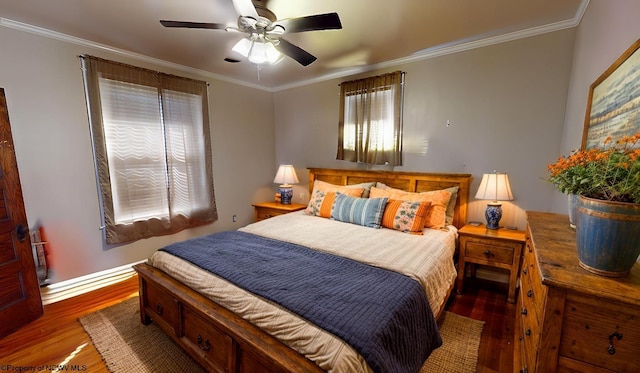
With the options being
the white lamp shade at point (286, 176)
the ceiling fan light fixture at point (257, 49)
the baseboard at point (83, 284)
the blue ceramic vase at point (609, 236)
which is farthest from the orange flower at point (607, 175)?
the baseboard at point (83, 284)

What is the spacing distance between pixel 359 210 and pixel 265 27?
1865 millimetres

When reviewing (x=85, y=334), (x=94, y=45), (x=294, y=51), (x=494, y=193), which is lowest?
(x=85, y=334)

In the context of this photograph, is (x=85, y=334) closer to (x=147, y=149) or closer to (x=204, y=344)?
(x=204, y=344)

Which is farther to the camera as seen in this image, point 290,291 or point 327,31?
point 327,31

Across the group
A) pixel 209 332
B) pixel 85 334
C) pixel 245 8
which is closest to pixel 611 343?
pixel 209 332

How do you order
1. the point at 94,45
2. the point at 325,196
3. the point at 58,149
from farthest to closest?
the point at 325,196
the point at 94,45
the point at 58,149

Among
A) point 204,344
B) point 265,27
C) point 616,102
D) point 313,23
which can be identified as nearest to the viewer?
point 616,102

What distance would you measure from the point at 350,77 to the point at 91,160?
318cm

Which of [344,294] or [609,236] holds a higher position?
[609,236]

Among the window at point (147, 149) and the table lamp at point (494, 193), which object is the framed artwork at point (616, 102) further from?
the window at point (147, 149)

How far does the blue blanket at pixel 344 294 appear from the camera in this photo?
1.18m

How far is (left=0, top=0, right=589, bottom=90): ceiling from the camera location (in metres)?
1.99

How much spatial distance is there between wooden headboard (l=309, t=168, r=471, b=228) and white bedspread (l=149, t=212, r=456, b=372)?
0.38 metres

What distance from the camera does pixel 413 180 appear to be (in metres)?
3.15
